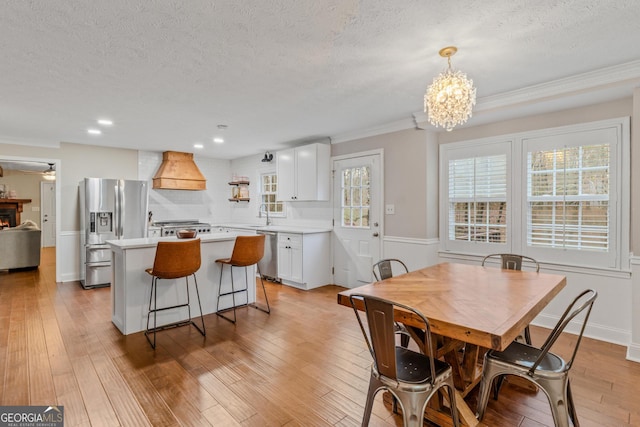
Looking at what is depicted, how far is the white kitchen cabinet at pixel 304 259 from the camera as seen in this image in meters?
4.87

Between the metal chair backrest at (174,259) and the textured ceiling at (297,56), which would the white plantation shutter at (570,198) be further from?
the metal chair backrest at (174,259)

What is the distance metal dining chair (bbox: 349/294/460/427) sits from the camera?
59.4 inches

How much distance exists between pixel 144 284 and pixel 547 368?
132 inches

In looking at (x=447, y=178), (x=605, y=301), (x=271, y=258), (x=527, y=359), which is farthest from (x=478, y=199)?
(x=271, y=258)

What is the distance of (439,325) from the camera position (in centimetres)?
154

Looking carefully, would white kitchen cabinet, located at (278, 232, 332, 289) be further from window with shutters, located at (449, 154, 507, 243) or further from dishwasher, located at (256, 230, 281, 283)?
window with shutters, located at (449, 154, 507, 243)

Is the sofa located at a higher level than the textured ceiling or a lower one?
lower

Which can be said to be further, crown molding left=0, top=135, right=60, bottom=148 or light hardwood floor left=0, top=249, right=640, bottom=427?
crown molding left=0, top=135, right=60, bottom=148

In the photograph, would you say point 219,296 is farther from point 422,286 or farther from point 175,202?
point 175,202

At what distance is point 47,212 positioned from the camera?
9648mm

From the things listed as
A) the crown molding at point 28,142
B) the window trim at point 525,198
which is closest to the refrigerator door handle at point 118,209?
the crown molding at point 28,142

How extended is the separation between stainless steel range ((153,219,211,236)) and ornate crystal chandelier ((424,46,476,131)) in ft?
16.7

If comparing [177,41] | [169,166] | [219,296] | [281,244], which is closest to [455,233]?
[281,244]

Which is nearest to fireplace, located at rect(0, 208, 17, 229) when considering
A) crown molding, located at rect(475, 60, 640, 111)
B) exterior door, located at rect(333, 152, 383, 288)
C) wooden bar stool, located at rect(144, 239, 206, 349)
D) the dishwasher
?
the dishwasher
